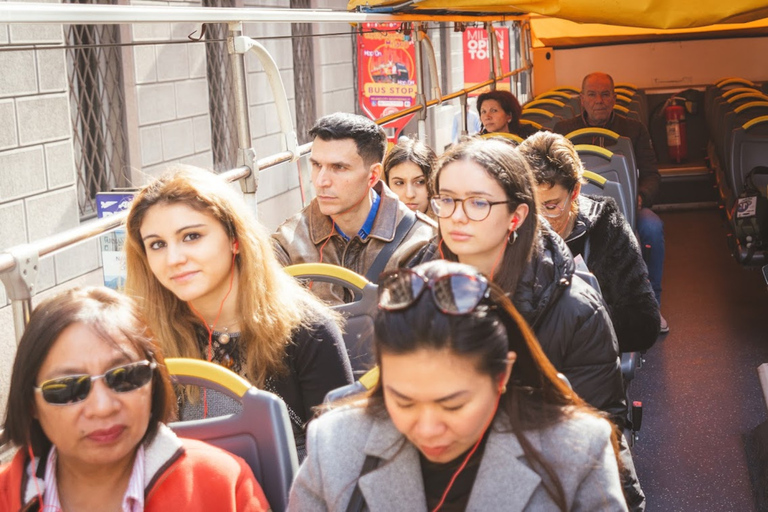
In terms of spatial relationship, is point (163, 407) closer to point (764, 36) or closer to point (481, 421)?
point (481, 421)

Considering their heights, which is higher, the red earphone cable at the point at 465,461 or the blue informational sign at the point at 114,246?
the blue informational sign at the point at 114,246

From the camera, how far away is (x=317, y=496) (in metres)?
1.91

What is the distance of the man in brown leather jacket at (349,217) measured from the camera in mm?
3830

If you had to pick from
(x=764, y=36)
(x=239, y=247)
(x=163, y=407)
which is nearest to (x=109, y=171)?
(x=239, y=247)

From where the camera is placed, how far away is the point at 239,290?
2.74 metres

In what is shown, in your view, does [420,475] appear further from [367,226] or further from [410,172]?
[410,172]

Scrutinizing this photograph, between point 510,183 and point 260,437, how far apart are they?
A: 1.01 metres

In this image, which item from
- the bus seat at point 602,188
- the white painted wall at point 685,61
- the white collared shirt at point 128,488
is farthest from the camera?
the white painted wall at point 685,61

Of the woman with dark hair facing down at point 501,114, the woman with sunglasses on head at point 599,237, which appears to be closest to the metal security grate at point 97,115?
the woman with dark hair facing down at point 501,114

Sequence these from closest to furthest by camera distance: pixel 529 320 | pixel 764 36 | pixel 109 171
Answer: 1. pixel 529 320
2. pixel 109 171
3. pixel 764 36

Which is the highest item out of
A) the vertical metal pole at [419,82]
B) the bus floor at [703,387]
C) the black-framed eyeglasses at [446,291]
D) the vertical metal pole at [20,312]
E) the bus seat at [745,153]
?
the vertical metal pole at [419,82]

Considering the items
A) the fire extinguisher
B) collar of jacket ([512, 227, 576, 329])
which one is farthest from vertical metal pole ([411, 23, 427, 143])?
the fire extinguisher

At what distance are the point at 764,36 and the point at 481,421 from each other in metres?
12.9

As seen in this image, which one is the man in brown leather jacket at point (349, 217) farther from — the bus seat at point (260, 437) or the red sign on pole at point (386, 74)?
the red sign on pole at point (386, 74)
